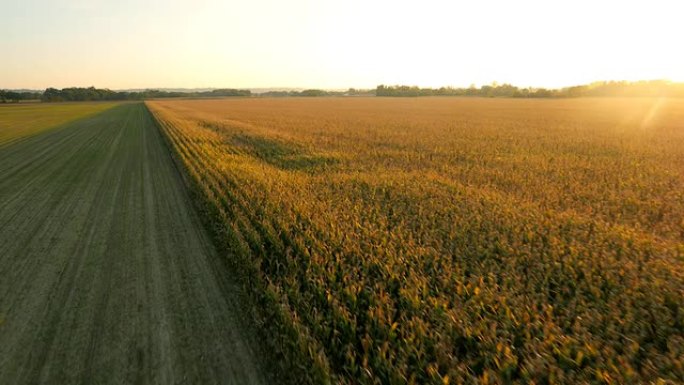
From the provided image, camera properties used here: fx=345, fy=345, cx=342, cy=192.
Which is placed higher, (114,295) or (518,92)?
(114,295)

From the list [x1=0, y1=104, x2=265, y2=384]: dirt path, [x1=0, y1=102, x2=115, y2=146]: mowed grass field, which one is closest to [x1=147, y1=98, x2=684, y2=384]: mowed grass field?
[x1=0, y1=104, x2=265, y2=384]: dirt path

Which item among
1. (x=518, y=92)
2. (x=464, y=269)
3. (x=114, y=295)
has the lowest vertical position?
(x=518, y=92)

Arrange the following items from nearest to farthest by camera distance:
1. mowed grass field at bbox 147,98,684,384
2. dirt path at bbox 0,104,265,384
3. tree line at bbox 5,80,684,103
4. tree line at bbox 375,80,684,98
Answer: mowed grass field at bbox 147,98,684,384 < dirt path at bbox 0,104,265,384 < tree line at bbox 375,80,684,98 < tree line at bbox 5,80,684,103

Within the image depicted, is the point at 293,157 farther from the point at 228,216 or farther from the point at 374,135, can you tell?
the point at 374,135

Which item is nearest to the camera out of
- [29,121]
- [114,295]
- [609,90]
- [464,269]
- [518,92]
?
[464,269]

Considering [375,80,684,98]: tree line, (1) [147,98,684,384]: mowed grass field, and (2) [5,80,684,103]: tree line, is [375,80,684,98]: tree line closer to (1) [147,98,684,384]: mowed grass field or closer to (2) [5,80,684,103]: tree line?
(2) [5,80,684,103]: tree line

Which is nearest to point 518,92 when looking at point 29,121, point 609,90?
point 609,90

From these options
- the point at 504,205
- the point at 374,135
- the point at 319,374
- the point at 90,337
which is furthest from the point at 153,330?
the point at 374,135

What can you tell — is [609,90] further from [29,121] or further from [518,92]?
[29,121]
